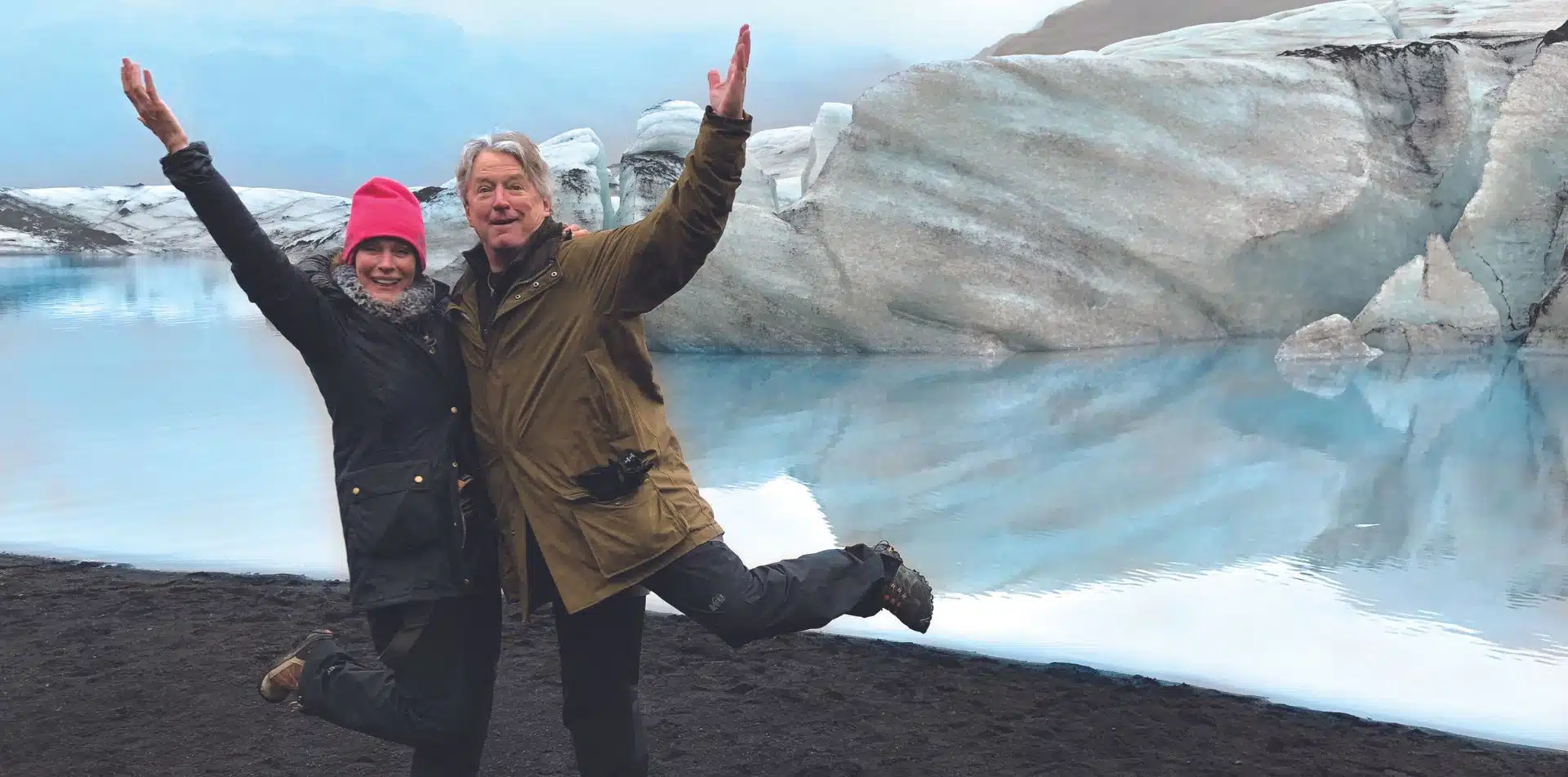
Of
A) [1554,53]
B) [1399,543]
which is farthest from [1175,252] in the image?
[1399,543]

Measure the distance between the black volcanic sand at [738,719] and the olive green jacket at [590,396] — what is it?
0.56m

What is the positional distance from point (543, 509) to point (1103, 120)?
315 inches

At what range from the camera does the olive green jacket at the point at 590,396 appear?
1.59 m

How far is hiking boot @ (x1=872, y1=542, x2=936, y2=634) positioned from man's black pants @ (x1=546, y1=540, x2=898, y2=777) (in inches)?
4.0

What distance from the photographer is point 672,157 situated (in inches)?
399

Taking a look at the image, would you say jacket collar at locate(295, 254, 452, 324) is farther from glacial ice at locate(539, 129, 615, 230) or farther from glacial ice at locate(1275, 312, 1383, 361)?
glacial ice at locate(539, 129, 615, 230)

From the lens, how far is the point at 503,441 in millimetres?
1657

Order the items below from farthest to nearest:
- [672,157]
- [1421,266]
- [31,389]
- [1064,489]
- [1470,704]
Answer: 1. [672,157]
2. [1421,266]
3. [31,389]
4. [1064,489]
5. [1470,704]

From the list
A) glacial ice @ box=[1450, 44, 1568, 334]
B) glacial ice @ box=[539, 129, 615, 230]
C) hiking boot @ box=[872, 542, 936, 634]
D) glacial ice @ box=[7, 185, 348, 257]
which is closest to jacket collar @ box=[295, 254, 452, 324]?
hiking boot @ box=[872, 542, 936, 634]

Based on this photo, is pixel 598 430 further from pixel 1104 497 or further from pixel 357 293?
pixel 1104 497

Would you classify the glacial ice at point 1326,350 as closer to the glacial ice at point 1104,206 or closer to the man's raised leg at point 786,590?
the glacial ice at point 1104,206

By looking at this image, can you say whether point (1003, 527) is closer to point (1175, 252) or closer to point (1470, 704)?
point (1470, 704)

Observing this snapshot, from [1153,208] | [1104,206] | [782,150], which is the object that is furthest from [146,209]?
[1153,208]

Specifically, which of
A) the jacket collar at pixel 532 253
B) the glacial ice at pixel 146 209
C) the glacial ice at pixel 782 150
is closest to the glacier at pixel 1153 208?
the jacket collar at pixel 532 253
